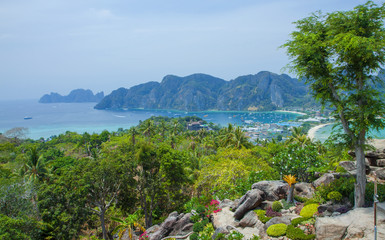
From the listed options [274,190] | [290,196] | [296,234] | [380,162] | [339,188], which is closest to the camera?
[296,234]

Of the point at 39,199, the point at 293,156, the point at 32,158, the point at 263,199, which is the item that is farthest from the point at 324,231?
the point at 32,158

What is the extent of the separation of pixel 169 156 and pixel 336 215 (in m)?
13.9

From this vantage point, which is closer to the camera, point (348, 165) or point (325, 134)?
point (348, 165)

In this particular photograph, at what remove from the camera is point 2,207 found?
17000 millimetres

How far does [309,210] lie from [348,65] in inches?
285

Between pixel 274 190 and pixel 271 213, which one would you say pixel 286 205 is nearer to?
pixel 271 213

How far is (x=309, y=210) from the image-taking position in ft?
39.5

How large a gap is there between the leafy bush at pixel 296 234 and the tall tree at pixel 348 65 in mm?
2956

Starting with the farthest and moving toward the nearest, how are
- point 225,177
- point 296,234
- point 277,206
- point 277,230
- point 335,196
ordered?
point 225,177 < point 277,206 < point 335,196 < point 277,230 < point 296,234

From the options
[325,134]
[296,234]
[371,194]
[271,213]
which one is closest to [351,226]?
[296,234]

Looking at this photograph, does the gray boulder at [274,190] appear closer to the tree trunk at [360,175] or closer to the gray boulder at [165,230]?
the tree trunk at [360,175]

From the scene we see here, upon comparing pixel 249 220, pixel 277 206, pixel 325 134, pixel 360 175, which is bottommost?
pixel 325 134

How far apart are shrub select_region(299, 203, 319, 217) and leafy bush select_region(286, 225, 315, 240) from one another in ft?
4.73

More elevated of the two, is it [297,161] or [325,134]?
[297,161]
